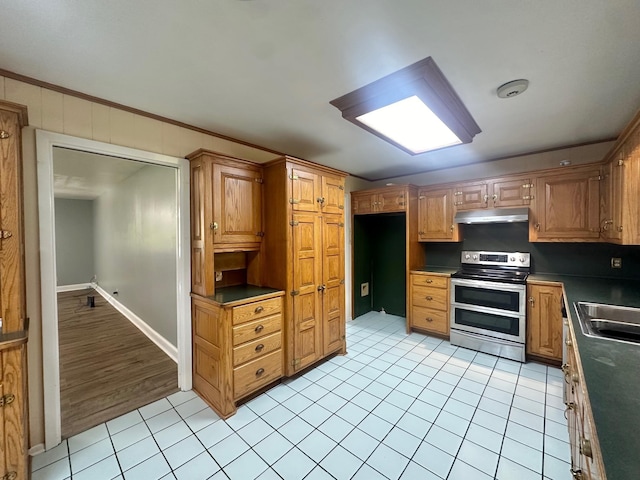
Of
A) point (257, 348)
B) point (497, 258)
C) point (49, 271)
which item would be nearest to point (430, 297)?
point (497, 258)

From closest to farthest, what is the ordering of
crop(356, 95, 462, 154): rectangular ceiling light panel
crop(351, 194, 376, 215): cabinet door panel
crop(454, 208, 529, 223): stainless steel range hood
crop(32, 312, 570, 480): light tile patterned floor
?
crop(32, 312, 570, 480): light tile patterned floor < crop(356, 95, 462, 154): rectangular ceiling light panel < crop(454, 208, 529, 223): stainless steel range hood < crop(351, 194, 376, 215): cabinet door panel

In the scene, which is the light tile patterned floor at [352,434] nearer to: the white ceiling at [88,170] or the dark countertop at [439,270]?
the dark countertop at [439,270]

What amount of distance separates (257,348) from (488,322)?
2.68m

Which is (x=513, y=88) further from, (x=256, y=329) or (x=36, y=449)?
(x=36, y=449)

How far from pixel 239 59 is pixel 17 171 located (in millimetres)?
1421

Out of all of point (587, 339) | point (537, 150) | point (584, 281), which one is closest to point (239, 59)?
point (587, 339)

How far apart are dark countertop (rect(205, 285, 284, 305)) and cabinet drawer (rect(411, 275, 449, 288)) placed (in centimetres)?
211

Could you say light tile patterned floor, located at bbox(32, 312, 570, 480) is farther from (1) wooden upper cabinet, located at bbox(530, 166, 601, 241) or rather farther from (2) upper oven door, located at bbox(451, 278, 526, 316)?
(1) wooden upper cabinet, located at bbox(530, 166, 601, 241)

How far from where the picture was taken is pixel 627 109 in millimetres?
2105

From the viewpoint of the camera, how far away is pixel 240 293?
2.44 meters

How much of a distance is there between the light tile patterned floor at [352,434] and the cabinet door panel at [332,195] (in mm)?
1770

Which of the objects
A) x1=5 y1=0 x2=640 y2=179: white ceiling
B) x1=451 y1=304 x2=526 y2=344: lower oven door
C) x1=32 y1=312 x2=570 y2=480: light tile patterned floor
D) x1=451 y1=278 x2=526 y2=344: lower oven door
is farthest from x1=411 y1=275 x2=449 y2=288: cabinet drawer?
x1=5 y1=0 x2=640 y2=179: white ceiling

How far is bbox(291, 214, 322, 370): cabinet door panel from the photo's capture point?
261cm

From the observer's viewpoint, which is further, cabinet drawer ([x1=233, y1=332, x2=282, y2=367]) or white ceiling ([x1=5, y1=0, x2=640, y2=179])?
cabinet drawer ([x1=233, y1=332, x2=282, y2=367])
